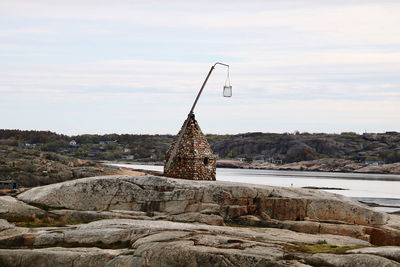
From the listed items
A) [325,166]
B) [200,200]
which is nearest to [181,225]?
[200,200]

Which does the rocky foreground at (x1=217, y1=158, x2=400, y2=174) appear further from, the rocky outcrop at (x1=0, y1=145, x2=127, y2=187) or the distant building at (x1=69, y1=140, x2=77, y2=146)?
the rocky outcrop at (x1=0, y1=145, x2=127, y2=187)

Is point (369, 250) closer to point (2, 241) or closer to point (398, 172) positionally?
point (2, 241)

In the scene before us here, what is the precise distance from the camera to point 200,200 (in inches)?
1174

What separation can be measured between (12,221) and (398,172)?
157 meters

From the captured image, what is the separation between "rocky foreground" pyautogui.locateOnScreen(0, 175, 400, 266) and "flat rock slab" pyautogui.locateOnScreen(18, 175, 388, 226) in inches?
1.6

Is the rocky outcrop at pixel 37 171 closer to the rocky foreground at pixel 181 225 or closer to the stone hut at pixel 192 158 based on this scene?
the stone hut at pixel 192 158

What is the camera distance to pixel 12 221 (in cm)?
2859

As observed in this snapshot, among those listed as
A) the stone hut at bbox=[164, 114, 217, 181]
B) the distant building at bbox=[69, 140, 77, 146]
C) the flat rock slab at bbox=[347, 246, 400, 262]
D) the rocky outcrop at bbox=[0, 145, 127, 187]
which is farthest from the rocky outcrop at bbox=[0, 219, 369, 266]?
the distant building at bbox=[69, 140, 77, 146]

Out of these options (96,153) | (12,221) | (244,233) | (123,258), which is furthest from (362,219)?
(96,153)

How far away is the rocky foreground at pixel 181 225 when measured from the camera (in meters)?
23.3

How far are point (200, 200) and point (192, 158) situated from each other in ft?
10.3

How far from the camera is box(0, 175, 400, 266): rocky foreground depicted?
A: 76.6 feet

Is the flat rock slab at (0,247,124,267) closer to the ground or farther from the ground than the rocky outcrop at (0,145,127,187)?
closer to the ground

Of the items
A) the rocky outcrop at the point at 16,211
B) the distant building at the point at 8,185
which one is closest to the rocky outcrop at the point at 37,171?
the distant building at the point at 8,185
